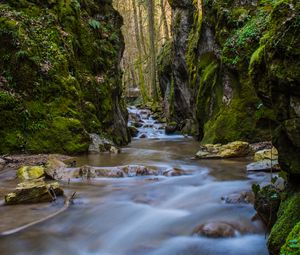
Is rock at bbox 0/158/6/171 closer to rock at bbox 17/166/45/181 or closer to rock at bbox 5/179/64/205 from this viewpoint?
rock at bbox 17/166/45/181

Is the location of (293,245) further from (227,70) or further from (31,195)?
(227,70)

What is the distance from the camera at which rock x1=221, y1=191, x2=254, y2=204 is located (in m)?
6.13

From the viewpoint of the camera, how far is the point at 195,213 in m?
6.09

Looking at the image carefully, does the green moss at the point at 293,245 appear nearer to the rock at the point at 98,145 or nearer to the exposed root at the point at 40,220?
the exposed root at the point at 40,220

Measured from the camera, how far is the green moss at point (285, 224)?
4.09 meters

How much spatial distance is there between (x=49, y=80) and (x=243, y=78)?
5.90 m

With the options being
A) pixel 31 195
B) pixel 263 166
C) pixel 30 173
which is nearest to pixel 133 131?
pixel 30 173

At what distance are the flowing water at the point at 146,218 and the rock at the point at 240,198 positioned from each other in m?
0.12

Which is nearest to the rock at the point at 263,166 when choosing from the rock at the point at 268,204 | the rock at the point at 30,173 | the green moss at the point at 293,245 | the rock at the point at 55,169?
the rock at the point at 268,204

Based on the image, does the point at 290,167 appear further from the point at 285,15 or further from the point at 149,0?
the point at 149,0

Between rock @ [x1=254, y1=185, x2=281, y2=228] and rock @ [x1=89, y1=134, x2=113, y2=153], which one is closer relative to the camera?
rock @ [x1=254, y1=185, x2=281, y2=228]

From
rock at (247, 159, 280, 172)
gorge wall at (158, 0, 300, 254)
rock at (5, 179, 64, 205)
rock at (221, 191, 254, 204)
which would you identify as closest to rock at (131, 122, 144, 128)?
gorge wall at (158, 0, 300, 254)

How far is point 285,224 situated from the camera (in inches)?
164

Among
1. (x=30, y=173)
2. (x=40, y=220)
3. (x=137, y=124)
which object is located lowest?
(x=40, y=220)
